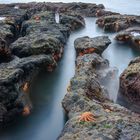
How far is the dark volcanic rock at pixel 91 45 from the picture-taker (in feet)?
79.4

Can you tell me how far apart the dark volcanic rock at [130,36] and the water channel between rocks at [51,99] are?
2.59 ft

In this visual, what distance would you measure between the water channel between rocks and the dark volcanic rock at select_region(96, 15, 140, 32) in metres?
5.47

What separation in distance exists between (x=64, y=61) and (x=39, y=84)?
→ 15.0 feet

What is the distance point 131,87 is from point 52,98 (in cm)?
419

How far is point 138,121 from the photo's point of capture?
11.9m

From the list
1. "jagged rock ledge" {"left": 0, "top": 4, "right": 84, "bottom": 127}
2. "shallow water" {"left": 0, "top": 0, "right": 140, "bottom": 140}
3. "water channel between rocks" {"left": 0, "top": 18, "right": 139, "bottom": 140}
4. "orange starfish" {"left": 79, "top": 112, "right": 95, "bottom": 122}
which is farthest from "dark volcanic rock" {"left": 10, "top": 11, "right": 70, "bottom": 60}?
"orange starfish" {"left": 79, "top": 112, "right": 95, "bottom": 122}

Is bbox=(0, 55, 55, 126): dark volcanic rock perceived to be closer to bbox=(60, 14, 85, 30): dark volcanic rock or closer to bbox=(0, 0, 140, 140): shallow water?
bbox=(0, 0, 140, 140): shallow water

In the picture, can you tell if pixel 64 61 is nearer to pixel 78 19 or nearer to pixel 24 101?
pixel 24 101

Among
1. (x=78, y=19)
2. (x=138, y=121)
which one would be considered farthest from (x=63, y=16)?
(x=138, y=121)

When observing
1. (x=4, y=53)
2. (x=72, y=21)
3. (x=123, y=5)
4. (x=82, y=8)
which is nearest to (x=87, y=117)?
(x=4, y=53)

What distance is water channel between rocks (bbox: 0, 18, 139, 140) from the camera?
48.5 ft

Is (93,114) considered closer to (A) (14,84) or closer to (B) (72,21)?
(A) (14,84)

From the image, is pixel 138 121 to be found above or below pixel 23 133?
above

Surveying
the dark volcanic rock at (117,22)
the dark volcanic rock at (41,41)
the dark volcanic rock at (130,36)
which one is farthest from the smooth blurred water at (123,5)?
the dark volcanic rock at (41,41)
